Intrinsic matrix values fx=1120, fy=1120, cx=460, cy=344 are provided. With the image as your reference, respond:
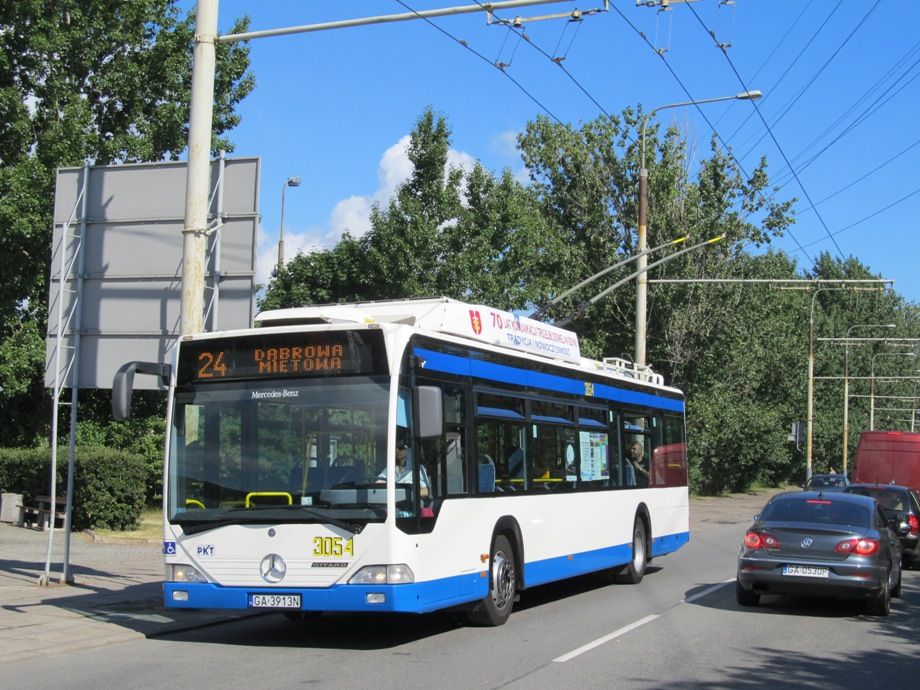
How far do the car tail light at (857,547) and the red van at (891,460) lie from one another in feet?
79.0

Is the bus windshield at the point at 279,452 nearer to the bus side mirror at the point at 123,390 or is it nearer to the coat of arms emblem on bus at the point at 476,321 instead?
the bus side mirror at the point at 123,390

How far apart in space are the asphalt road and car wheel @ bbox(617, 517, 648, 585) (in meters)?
2.10

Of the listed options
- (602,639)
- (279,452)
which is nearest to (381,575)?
(279,452)

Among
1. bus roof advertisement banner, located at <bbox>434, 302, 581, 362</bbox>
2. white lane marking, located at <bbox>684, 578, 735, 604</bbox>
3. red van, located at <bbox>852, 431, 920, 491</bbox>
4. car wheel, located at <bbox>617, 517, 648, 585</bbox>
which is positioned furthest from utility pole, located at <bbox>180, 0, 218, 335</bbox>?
red van, located at <bbox>852, 431, 920, 491</bbox>

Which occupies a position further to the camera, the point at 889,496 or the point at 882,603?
the point at 889,496

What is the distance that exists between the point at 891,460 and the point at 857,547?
81.3 feet

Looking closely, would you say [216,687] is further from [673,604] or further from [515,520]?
[673,604]

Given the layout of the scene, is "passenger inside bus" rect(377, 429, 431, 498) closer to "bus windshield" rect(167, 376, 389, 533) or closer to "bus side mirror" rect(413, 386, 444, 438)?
"bus windshield" rect(167, 376, 389, 533)

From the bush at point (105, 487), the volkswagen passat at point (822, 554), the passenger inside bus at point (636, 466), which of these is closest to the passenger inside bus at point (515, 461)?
the volkswagen passat at point (822, 554)

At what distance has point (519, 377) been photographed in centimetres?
1306

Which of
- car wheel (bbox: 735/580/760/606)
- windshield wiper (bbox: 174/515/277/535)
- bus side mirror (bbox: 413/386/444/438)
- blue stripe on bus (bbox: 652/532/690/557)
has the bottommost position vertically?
car wheel (bbox: 735/580/760/606)

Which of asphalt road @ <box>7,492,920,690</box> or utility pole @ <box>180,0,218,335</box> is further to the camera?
utility pole @ <box>180,0,218,335</box>

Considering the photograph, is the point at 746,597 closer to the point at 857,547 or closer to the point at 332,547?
the point at 857,547

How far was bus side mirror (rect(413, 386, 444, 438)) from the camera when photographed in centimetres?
1002
